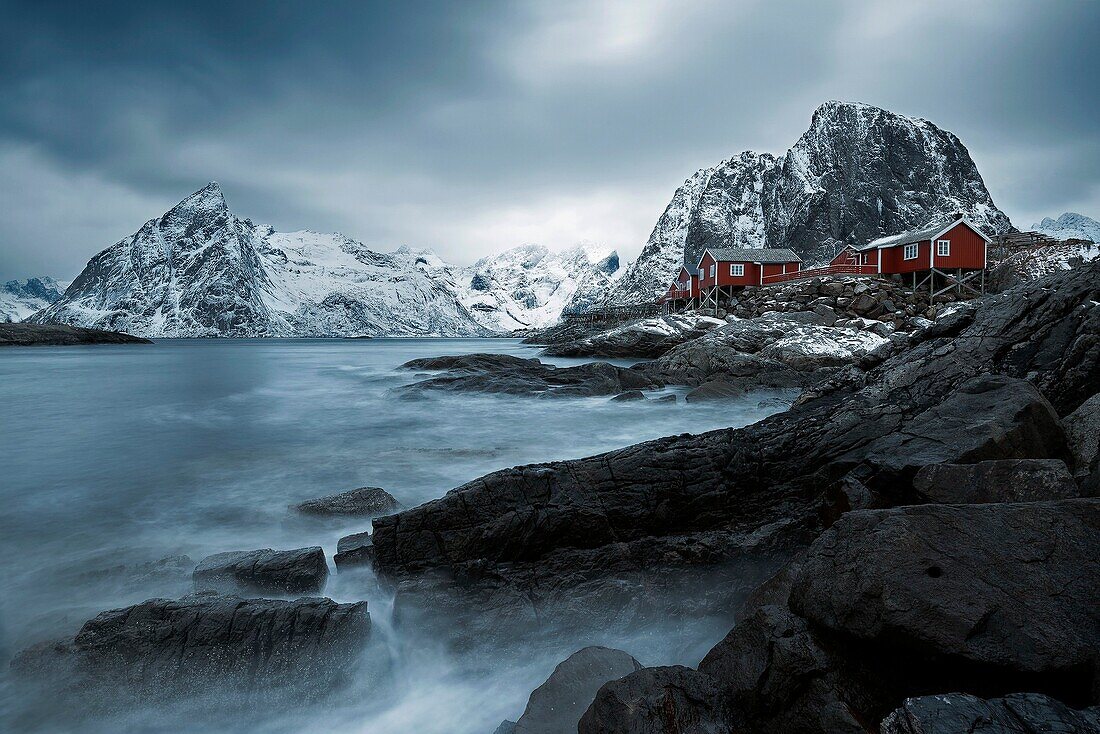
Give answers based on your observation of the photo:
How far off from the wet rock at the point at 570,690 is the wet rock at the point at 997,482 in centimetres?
273

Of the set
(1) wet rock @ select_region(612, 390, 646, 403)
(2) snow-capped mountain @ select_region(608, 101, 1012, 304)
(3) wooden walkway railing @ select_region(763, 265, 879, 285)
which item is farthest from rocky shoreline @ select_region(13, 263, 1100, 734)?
(2) snow-capped mountain @ select_region(608, 101, 1012, 304)

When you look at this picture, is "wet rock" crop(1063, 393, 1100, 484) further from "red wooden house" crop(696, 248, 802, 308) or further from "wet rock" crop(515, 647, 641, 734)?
"red wooden house" crop(696, 248, 802, 308)

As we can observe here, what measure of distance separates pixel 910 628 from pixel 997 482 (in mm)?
1965

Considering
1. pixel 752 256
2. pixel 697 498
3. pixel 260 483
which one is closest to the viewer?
pixel 697 498

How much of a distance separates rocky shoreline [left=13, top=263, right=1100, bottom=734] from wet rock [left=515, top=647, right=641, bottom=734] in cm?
2

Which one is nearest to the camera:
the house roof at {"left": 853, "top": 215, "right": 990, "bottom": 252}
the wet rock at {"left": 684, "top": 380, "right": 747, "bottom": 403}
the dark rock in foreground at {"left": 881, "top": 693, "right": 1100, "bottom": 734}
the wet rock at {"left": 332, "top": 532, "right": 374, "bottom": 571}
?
the dark rock in foreground at {"left": 881, "top": 693, "right": 1100, "bottom": 734}

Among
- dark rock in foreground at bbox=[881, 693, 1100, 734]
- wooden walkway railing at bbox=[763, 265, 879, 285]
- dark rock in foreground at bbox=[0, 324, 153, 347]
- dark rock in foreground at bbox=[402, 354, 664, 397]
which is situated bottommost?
dark rock in foreground at bbox=[402, 354, 664, 397]

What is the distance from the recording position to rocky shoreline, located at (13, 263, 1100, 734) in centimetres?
267

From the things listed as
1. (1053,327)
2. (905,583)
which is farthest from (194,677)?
(1053,327)

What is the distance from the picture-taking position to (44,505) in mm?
8086

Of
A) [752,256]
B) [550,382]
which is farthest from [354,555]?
[752,256]

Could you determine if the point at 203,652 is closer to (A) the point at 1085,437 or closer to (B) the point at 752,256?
(A) the point at 1085,437

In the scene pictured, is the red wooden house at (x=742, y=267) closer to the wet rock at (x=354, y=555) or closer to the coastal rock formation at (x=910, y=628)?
the wet rock at (x=354, y=555)

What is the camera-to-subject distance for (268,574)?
5.09m
